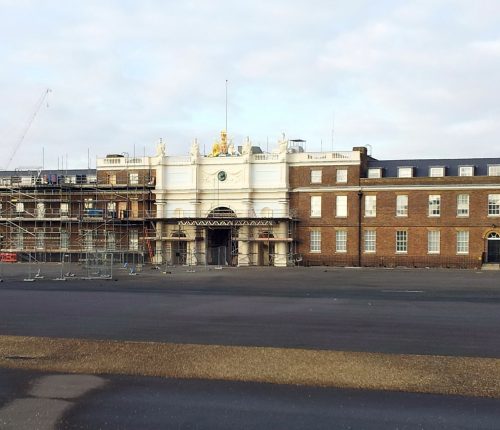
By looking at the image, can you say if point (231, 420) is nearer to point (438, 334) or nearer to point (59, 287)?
point (438, 334)

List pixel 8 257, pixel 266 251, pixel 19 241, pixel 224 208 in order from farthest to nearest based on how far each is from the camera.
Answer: pixel 19 241
pixel 8 257
pixel 224 208
pixel 266 251

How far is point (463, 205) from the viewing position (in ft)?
182

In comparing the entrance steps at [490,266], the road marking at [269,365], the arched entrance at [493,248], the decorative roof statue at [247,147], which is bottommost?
the entrance steps at [490,266]

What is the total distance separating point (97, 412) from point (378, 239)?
49.7m

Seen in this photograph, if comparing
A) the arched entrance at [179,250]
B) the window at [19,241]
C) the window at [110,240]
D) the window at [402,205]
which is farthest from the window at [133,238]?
the window at [402,205]

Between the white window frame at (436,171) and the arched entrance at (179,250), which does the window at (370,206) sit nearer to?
the white window frame at (436,171)

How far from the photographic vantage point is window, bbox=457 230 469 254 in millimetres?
55188

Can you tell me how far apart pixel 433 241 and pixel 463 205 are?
4.21m

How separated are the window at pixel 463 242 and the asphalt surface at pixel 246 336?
2196 centimetres

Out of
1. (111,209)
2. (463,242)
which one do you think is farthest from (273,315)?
(111,209)

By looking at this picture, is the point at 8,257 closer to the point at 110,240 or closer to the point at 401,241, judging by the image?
the point at 110,240

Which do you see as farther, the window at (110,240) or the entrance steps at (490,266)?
the window at (110,240)

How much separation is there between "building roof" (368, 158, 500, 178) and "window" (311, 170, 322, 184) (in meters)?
5.27

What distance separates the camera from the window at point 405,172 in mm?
58019
